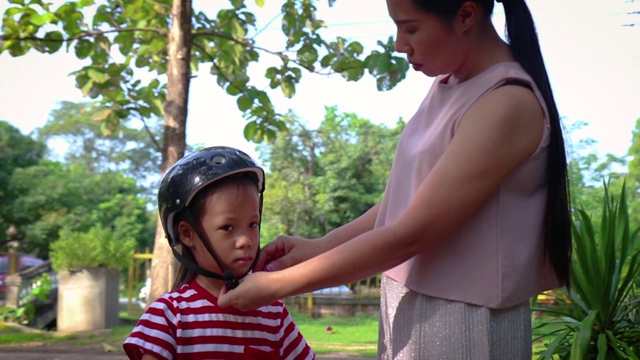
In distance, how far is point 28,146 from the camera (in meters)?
28.5

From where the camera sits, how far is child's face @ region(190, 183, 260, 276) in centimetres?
214

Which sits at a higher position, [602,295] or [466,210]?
[466,210]

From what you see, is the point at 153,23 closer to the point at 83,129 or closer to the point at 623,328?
the point at 623,328

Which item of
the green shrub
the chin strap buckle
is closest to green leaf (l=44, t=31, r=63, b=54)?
the chin strap buckle

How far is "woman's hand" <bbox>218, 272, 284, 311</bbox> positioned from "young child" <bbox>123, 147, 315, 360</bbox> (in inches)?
11.6

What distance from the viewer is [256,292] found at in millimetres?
1725

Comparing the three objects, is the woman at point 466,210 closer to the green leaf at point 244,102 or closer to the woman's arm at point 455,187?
the woman's arm at point 455,187

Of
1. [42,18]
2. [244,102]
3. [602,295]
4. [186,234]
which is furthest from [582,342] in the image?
[42,18]

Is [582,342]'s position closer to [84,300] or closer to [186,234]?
[186,234]

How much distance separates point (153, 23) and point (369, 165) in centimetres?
1979

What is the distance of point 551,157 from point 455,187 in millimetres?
247

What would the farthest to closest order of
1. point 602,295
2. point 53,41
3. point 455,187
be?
1. point 53,41
2. point 602,295
3. point 455,187

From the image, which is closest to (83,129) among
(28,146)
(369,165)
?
(28,146)

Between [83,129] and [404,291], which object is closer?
[404,291]
